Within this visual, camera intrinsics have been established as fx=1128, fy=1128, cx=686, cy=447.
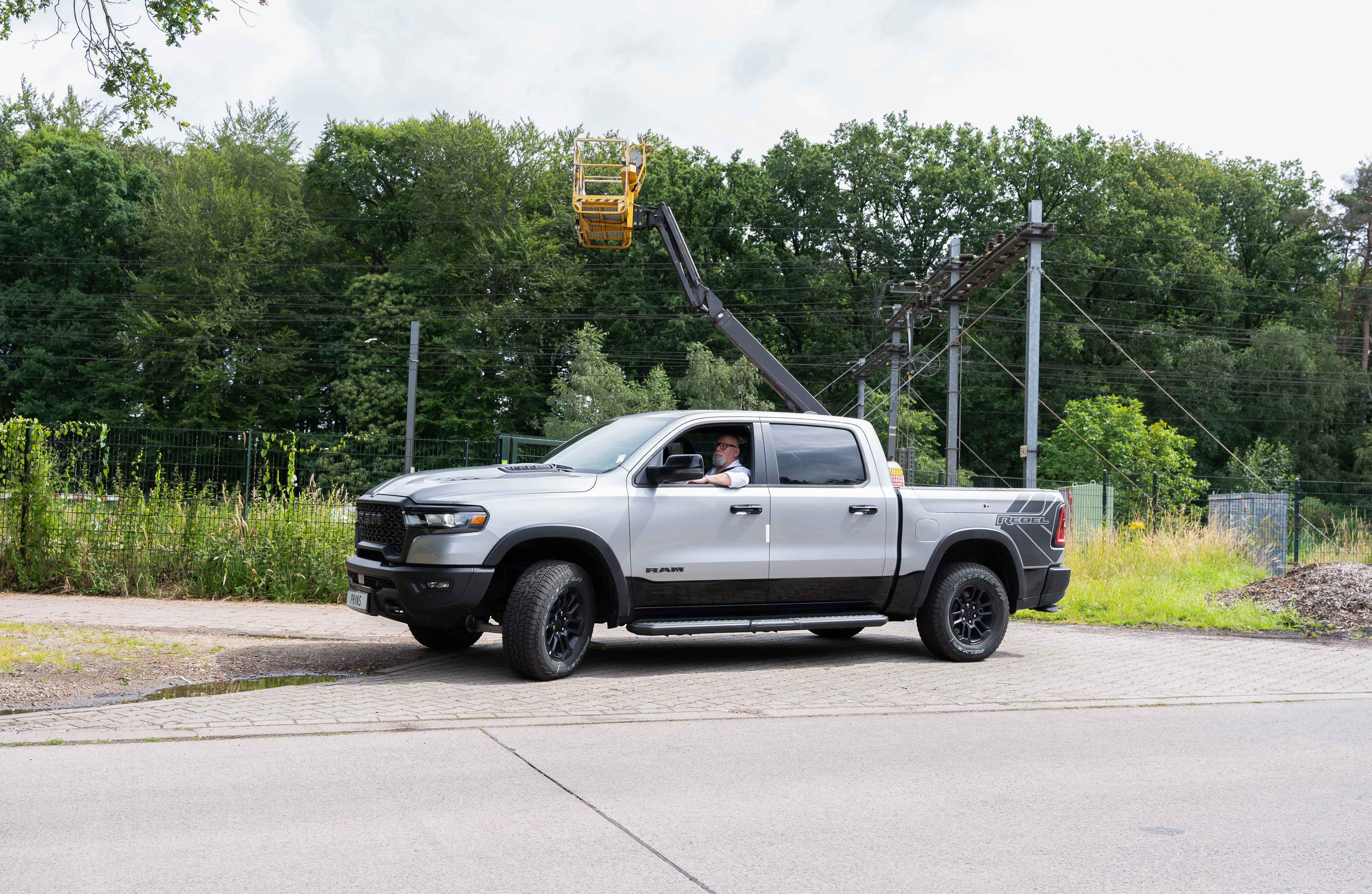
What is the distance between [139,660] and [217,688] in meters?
0.95

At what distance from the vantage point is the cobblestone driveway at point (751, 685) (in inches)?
263

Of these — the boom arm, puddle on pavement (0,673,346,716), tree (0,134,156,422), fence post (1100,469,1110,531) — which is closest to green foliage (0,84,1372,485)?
tree (0,134,156,422)

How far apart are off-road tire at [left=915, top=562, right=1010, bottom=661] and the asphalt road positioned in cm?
246

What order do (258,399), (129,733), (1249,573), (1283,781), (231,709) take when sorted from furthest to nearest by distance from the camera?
(258,399) → (1249,573) → (231,709) → (129,733) → (1283,781)

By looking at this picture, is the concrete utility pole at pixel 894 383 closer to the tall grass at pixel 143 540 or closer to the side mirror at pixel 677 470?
the tall grass at pixel 143 540

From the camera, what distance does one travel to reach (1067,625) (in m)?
12.7

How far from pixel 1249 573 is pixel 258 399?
4129 centimetres

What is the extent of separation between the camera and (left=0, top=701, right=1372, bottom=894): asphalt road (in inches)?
157

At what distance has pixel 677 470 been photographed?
8.26 meters

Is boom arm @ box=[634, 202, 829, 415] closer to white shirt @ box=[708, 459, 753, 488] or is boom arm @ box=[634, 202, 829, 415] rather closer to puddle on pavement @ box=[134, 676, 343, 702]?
white shirt @ box=[708, 459, 753, 488]

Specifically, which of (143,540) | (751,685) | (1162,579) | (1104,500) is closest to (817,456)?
(751,685)

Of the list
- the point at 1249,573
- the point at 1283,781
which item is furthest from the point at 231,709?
the point at 1249,573

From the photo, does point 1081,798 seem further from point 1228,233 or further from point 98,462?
point 1228,233

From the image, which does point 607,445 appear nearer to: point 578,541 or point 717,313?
point 578,541
